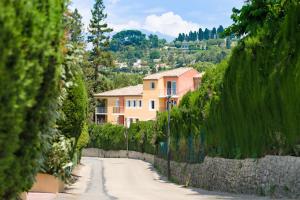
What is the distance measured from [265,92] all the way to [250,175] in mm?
4001

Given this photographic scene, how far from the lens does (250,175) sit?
24.9 meters

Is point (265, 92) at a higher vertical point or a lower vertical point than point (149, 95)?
lower

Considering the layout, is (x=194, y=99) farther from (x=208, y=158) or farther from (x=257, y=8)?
(x=257, y=8)

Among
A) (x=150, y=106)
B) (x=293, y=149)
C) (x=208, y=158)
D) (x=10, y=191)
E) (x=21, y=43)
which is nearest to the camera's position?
(x=21, y=43)

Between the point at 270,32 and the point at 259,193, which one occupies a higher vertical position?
the point at 270,32

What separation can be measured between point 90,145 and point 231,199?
215 ft

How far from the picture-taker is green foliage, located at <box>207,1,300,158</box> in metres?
20.9

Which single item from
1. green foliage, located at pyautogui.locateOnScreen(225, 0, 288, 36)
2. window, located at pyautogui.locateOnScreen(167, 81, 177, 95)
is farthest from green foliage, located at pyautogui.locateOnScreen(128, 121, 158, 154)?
green foliage, located at pyautogui.locateOnScreen(225, 0, 288, 36)

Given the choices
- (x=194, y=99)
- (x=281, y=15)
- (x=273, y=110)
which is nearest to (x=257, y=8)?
(x=281, y=15)

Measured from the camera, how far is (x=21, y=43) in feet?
20.0

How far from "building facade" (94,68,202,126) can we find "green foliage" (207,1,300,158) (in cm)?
6060

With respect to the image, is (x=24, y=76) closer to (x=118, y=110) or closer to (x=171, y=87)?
(x=171, y=87)

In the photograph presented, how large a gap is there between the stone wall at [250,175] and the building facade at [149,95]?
52137 millimetres

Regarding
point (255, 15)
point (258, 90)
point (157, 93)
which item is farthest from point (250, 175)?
point (157, 93)
